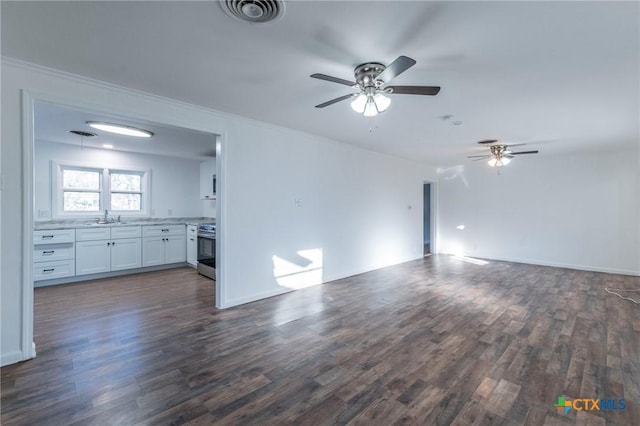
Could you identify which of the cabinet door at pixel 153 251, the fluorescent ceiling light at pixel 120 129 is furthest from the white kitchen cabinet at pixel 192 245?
the fluorescent ceiling light at pixel 120 129

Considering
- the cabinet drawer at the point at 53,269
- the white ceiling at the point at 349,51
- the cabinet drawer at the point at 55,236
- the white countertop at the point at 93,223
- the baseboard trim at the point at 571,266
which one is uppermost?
the white ceiling at the point at 349,51

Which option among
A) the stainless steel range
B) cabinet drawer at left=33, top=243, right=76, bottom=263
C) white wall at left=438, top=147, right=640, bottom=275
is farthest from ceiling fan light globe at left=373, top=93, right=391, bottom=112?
cabinet drawer at left=33, top=243, right=76, bottom=263

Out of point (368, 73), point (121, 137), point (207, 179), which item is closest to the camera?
point (368, 73)

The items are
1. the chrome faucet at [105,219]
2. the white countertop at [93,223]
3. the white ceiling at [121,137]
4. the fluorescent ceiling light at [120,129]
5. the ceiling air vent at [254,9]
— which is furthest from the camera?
the chrome faucet at [105,219]

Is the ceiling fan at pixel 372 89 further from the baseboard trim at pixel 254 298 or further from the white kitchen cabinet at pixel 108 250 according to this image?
the white kitchen cabinet at pixel 108 250

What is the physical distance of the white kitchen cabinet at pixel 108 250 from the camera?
4.79 meters

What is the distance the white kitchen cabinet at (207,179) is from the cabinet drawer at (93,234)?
6.39 ft

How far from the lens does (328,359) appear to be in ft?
7.93

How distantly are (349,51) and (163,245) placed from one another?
5293mm

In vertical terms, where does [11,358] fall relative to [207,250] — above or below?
below

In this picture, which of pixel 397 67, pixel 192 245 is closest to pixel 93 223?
pixel 192 245

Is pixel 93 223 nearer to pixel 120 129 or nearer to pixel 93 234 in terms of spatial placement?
pixel 93 234

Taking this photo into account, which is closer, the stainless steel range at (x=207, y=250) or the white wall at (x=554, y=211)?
the stainless steel range at (x=207, y=250)

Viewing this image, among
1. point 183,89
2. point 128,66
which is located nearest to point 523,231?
point 183,89
